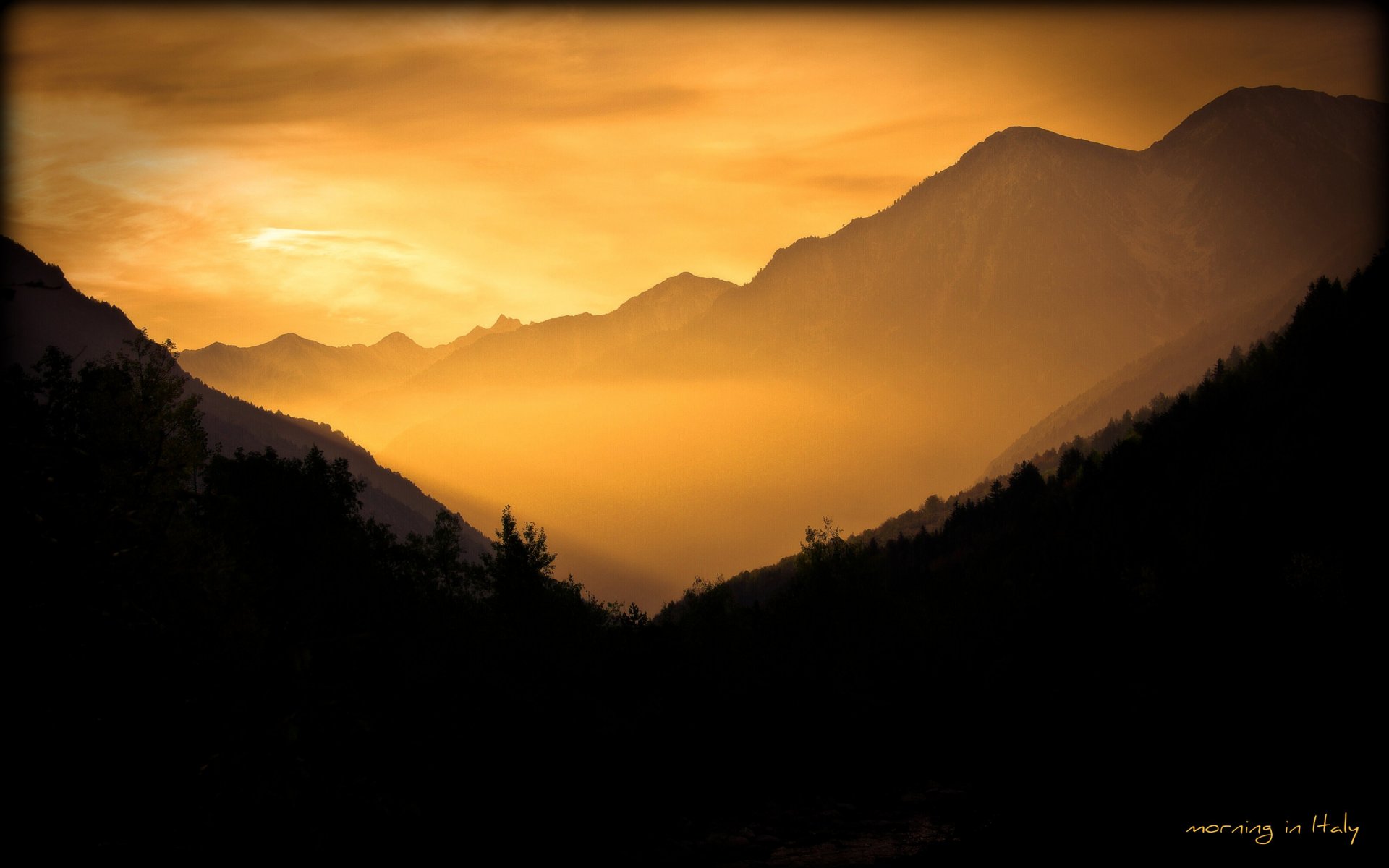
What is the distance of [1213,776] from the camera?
6131cm

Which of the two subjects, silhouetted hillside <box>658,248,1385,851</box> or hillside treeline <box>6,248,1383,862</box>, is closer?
hillside treeline <box>6,248,1383,862</box>

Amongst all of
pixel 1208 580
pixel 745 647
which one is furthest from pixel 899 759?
pixel 1208 580

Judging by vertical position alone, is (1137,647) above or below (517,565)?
below

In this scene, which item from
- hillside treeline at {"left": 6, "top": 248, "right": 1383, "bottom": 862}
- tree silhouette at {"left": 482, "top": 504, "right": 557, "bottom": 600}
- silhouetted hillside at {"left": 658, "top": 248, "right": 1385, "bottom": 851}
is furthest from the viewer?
tree silhouette at {"left": 482, "top": 504, "right": 557, "bottom": 600}

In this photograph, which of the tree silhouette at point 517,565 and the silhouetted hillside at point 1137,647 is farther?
the tree silhouette at point 517,565

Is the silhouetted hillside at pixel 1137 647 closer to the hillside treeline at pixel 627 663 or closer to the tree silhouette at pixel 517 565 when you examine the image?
the hillside treeline at pixel 627 663

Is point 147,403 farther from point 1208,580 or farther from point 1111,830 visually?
point 1208,580

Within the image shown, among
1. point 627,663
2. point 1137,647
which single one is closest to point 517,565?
point 627,663

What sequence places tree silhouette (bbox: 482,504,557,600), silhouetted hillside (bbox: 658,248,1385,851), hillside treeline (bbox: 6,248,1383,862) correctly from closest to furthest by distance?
hillside treeline (bbox: 6,248,1383,862) < silhouetted hillside (bbox: 658,248,1385,851) < tree silhouette (bbox: 482,504,557,600)

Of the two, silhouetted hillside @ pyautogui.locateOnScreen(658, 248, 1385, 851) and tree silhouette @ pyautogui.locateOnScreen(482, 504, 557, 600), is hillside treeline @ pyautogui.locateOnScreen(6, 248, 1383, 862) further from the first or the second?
silhouetted hillside @ pyautogui.locateOnScreen(658, 248, 1385, 851)

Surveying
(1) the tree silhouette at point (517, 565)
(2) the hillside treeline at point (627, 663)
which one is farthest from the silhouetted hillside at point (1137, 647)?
(1) the tree silhouette at point (517, 565)

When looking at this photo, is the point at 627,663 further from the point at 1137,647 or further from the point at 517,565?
the point at 1137,647

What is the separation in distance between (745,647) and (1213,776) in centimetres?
3794

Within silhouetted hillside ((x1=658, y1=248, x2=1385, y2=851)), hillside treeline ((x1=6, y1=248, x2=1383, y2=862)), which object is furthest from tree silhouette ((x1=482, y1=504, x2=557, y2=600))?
silhouetted hillside ((x1=658, y1=248, x2=1385, y2=851))
